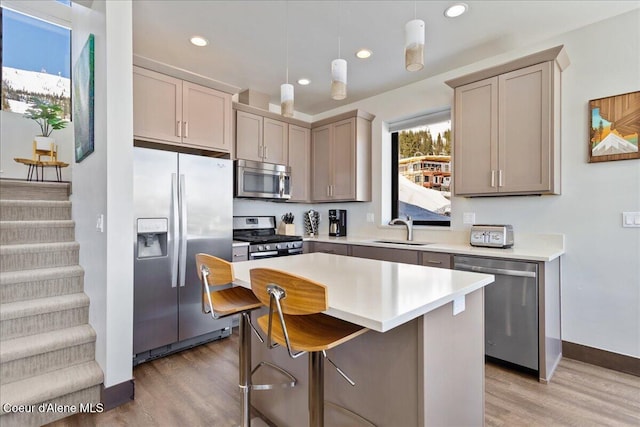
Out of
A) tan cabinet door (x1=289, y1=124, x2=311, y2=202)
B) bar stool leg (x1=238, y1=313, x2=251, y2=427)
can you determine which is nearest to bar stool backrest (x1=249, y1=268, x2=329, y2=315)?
bar stool leg (x1=238, y1=313, x2=251, y2=427)

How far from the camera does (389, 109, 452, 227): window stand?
3.62 metres

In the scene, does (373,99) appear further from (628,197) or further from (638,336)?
(638,336)

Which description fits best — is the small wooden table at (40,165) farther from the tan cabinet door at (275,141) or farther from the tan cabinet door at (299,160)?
the tan cabinet door at (299,160)

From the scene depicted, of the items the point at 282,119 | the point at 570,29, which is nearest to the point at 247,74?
the point at 282,119

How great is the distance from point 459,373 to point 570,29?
3.02 meters

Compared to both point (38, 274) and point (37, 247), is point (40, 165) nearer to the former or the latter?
point (37, 247)

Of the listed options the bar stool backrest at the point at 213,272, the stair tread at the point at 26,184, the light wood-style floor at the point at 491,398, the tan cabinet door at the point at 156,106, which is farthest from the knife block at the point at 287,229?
the bar stool backrest at the point at 213,272

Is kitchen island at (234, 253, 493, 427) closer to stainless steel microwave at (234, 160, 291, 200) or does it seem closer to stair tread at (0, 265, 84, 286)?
stair tread at (0, 265, 84, 286)

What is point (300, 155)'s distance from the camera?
169 inches

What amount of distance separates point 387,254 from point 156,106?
2.58m

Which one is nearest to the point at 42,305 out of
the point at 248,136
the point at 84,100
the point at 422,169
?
the point at 84,100

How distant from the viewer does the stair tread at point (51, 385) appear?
177 cm

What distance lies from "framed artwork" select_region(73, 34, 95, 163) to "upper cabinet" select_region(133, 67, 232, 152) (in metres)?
0.35

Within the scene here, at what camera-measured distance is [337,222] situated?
14.3 feet
